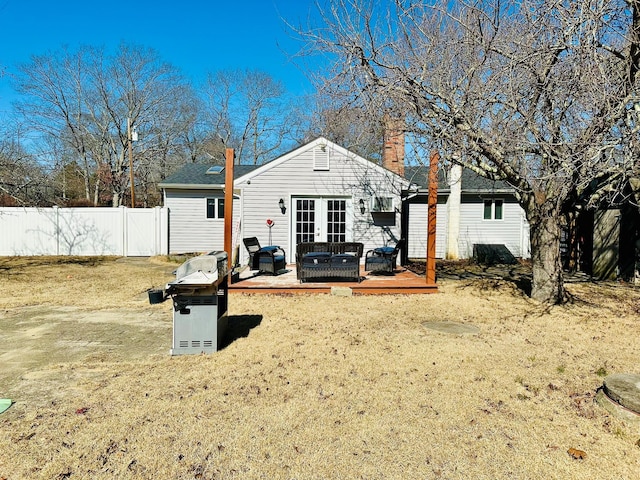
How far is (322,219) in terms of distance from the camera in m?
12.1

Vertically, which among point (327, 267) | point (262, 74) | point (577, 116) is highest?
point (262, 74)

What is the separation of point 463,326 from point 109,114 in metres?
28.1

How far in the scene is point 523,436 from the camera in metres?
2.83

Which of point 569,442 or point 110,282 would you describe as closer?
point 569,442

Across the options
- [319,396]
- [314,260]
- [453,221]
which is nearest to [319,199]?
[314,260]

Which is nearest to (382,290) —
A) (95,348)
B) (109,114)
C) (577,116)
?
(577,116)

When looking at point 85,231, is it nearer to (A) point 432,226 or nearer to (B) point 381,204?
(B) point 381,204

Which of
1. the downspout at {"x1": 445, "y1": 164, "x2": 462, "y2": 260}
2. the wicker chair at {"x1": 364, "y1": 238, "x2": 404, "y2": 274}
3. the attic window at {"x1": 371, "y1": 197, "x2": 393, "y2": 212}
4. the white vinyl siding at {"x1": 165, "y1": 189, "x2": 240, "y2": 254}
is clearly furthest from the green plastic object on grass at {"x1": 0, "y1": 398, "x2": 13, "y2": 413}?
the downspout at {"x1": 445, "y1": 164, "x2": 462, "y2": 260}

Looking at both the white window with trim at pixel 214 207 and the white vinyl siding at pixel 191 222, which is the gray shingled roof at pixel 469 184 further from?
the white vinyl siding at pixel 191 222

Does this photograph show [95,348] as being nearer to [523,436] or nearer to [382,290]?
[523,436]

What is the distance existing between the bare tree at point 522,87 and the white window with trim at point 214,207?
9560mm

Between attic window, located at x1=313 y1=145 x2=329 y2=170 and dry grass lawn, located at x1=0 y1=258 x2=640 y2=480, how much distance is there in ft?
20.1

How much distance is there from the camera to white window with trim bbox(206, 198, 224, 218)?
614 inches

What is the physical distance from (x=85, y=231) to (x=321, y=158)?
981 centimetres
